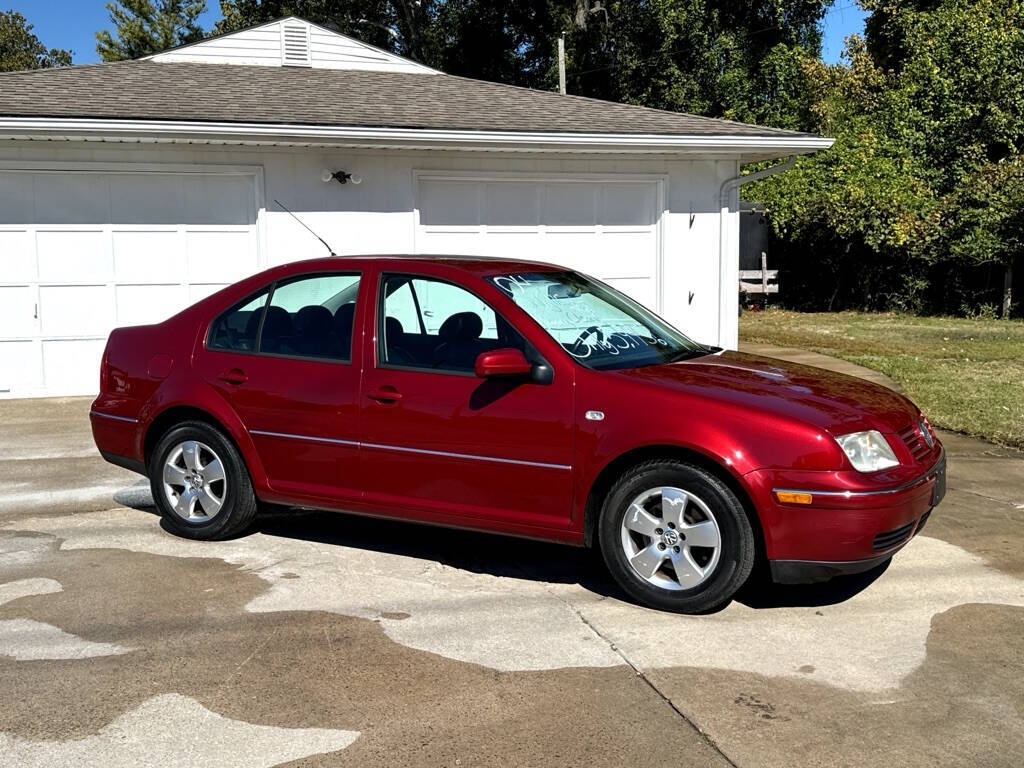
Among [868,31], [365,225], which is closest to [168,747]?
[365,225]

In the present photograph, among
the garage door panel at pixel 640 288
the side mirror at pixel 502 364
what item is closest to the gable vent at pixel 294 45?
the garage door panel at pixel 640 288

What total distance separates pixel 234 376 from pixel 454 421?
55.8 inches

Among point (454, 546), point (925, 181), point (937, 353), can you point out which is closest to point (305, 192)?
point (454, 546)

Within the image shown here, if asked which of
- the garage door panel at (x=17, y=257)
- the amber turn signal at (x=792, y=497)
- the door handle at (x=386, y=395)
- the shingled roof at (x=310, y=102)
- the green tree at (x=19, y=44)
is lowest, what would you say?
the amber turn signal at (x=792, y=497)

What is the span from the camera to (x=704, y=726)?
11.8 ft

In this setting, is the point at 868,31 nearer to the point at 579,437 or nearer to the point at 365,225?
the point at 365,225

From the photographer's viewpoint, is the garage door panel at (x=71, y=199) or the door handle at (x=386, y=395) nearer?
the door handle at (x=386, y=395)

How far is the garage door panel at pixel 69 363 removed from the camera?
36.4 ft

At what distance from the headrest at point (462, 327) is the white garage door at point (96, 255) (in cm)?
673

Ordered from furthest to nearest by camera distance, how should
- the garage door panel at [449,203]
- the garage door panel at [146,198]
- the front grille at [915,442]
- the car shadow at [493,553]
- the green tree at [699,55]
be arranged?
the green tree at [699,55]
the garage door panel at [449,203]
the garage door panel at [146,198]
the car shadow at [493,553]
the front grille at [915,442]

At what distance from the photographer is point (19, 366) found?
36.2ft

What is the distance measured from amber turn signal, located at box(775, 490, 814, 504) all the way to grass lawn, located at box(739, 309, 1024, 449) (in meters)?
5.20

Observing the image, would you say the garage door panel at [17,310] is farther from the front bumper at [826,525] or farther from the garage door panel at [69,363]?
the front bumper at [826,525]

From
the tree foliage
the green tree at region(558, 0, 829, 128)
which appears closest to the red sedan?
the tree foliage
